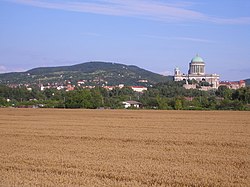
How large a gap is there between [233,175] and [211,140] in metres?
13.6

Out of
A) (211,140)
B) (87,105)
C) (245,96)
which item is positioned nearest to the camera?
(211,140)

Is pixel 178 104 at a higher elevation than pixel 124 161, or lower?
higher

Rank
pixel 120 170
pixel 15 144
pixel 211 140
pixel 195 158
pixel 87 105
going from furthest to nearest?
pixel 87 105
pixel 211 140
pixel 15 144
pixel 195 158
pixel 120 170

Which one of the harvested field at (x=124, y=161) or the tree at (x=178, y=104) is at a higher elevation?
the tree at (x=178, y=104)

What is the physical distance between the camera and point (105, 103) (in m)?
124

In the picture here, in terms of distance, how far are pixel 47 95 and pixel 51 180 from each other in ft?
484

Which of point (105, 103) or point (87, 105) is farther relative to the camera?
point (105, 103)

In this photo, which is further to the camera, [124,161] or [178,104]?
[178,104]

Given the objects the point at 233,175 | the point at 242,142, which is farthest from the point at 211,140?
the point at 233,175

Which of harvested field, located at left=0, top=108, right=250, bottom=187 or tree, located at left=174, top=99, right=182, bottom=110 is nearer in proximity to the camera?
harvested field, located at left=0, top=108, right=250, bottom=187

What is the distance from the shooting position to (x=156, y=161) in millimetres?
21859

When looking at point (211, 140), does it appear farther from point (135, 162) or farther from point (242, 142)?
point (135, 162)

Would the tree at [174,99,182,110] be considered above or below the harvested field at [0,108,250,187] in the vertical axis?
above

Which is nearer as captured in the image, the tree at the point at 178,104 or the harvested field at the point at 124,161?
the harvested field at the point at 124,161
